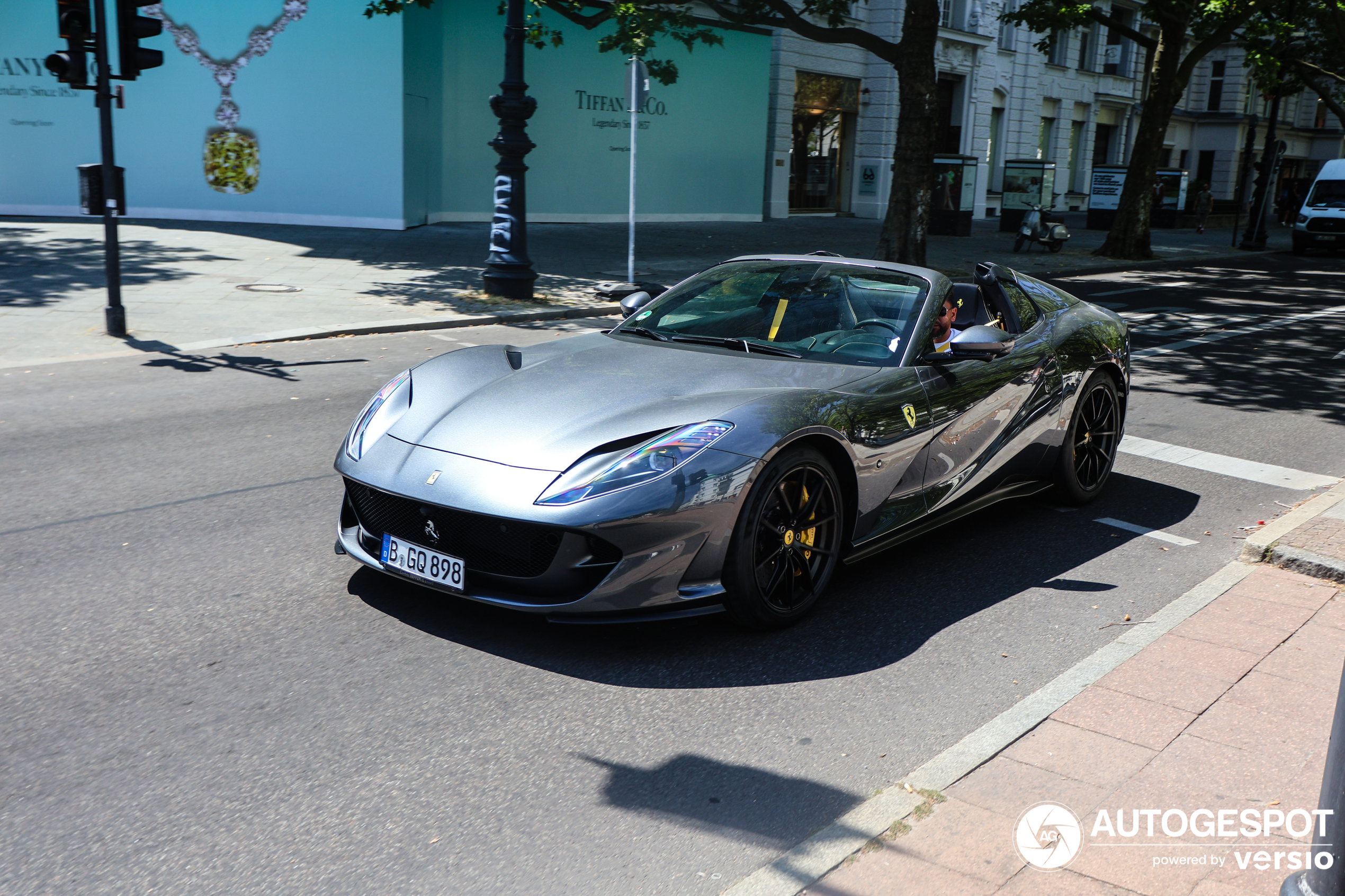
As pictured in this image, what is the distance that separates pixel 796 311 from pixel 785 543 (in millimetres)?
1370

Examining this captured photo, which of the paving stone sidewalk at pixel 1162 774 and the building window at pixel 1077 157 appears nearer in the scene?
the paving stone sidewalk at pixel 1162 774

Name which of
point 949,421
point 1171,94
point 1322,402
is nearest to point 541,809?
point 949,421

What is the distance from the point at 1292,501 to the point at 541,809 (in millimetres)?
5426

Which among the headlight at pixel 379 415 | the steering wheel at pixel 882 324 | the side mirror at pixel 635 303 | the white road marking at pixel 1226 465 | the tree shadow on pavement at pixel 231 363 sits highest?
the steering wheel at pixel 882 324

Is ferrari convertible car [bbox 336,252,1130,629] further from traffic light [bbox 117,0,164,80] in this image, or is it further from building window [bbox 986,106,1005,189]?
building window [bbox 986,106,1005,189]

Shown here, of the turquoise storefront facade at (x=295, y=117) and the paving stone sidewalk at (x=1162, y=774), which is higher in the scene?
the turquoise storefront facade at (x=295, y=117)

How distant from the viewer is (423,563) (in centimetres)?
401

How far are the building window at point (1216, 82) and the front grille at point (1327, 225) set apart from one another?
3040cm

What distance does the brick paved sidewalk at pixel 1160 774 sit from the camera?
2752 millimetres

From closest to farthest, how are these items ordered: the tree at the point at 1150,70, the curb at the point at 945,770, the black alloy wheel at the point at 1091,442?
the curb at the point at 945,770 < the black alloy wheel at the point at 1091,442 < the tree at the point at 1150,70

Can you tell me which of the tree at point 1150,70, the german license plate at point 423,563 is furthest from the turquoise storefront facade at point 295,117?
the german license plate at point 423,563

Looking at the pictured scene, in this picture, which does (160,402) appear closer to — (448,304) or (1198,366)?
(448,304)

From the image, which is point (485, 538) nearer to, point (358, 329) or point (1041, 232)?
point (358, 329)

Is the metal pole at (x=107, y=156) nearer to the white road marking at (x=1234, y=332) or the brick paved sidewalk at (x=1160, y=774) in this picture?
the brick paved sidewalk at (x=1160, y=774)
